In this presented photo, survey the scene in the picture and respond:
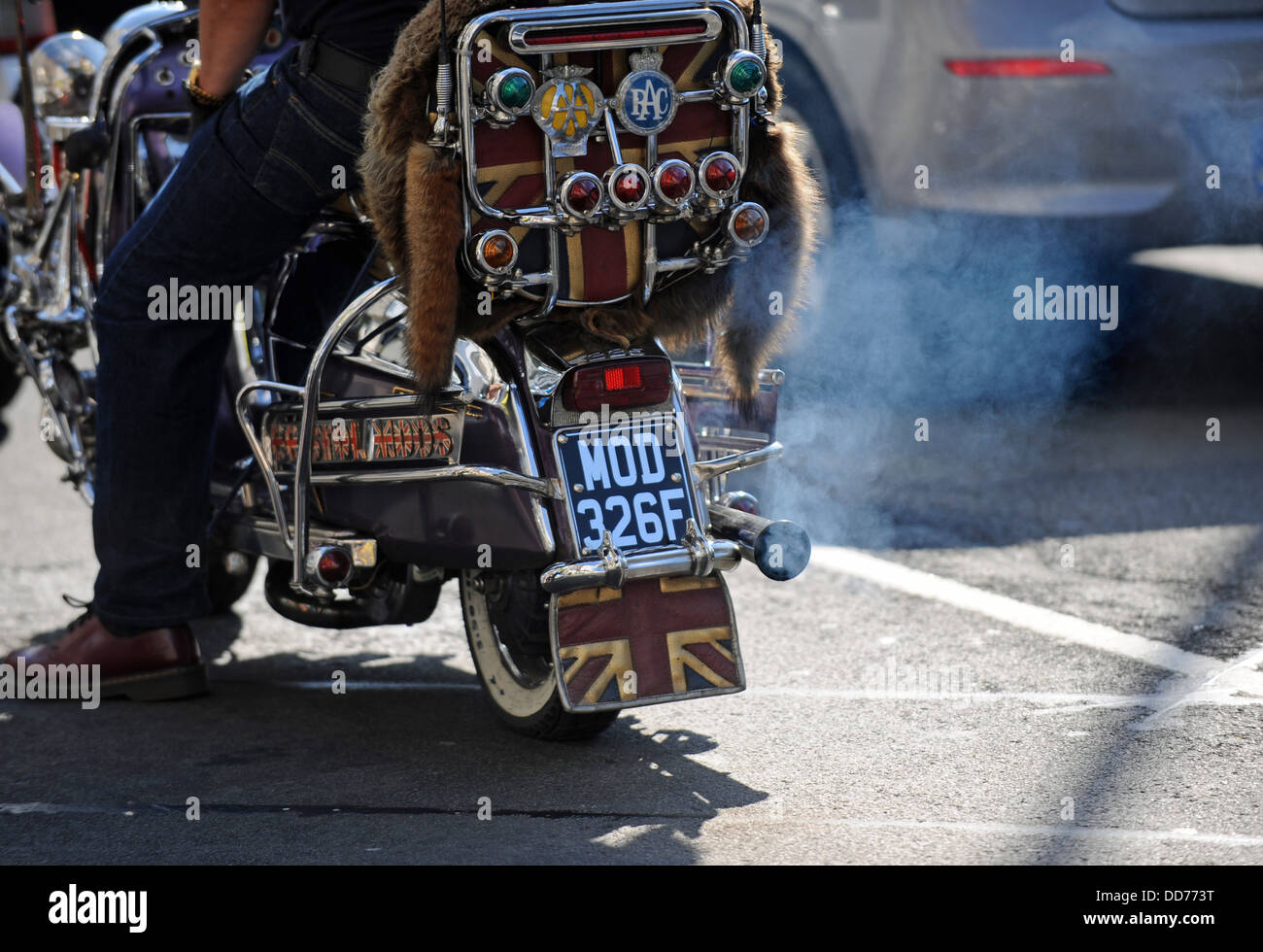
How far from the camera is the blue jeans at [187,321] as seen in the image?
3477mm

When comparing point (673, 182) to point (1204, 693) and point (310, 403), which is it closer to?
point (310, 403)

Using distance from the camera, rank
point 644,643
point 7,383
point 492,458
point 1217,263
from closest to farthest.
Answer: point 644,643
point 492,458
point 7,383
point 1217,263

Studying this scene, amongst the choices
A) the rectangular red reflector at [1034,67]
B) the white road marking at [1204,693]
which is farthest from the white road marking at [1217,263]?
the white road marking at [1204,693]

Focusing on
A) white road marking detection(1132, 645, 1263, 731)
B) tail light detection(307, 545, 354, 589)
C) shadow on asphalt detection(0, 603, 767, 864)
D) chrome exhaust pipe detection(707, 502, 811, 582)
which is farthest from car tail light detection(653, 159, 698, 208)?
white road marking detection(1132, 645, 1263, 731)

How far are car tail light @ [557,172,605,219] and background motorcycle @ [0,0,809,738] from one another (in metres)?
0.04

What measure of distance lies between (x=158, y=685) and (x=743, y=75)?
191 cm

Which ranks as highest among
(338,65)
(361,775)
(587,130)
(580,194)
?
(338,65)

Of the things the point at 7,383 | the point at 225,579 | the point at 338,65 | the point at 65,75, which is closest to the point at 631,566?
the point at 338,65

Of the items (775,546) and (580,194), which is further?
(775,546)

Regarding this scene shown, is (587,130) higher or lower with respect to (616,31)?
lower

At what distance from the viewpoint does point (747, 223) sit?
3.24 m

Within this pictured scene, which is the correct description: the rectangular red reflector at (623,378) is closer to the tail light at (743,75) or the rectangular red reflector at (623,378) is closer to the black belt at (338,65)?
the tail light at (743,75)

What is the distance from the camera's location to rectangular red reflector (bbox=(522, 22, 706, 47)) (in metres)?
2.99

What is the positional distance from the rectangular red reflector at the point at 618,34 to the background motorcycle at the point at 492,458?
0.02 metres
